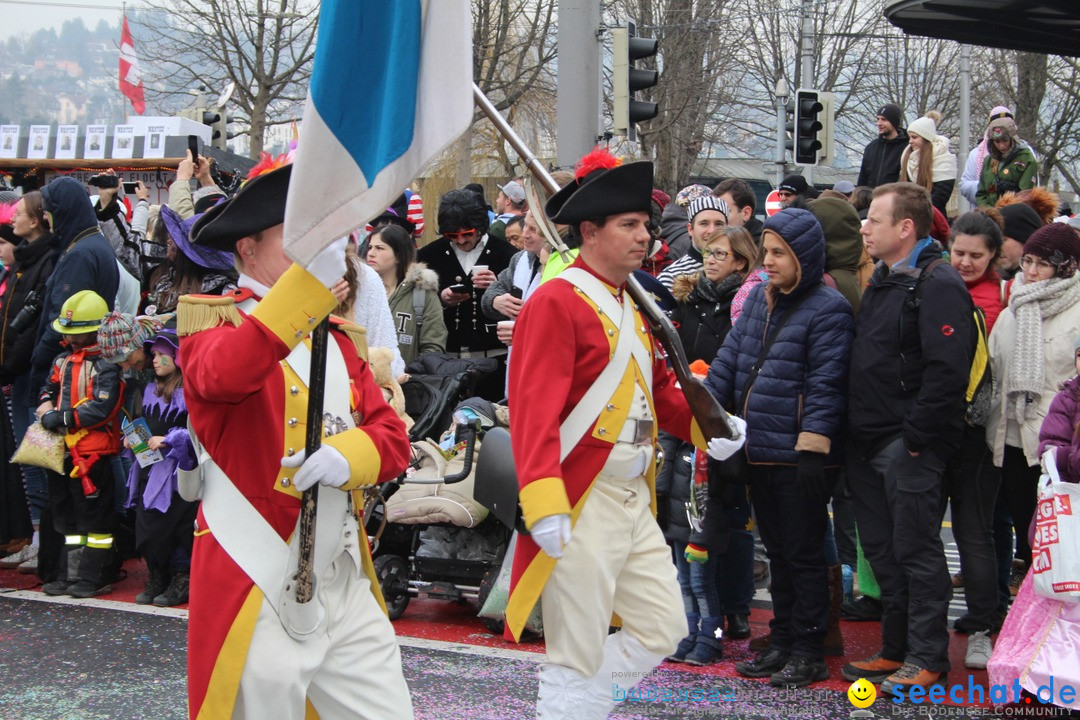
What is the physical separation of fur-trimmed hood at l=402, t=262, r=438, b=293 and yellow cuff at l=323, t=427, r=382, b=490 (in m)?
5.12

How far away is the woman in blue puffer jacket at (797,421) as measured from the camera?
5.83 metres

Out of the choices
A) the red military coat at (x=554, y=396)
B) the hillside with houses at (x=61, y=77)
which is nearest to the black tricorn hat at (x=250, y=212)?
the red military coat at (x=554, y=396)

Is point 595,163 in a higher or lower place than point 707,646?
higher

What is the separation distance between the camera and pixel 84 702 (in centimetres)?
572

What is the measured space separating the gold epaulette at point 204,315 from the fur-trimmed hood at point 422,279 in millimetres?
5113

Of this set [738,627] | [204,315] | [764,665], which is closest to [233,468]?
[204,315]

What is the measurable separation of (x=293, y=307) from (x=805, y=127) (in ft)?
46.7

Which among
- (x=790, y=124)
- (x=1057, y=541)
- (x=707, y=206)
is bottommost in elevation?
(x=1057, y=541)

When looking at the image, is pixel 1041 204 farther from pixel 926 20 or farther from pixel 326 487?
pixel 326 487

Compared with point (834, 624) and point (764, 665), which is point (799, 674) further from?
point (834, 624)

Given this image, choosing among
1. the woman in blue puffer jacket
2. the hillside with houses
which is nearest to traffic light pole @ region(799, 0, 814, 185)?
the woman in blue puffer jacket

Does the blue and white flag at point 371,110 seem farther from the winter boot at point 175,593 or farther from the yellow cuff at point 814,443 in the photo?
the winter boot at point 175,593

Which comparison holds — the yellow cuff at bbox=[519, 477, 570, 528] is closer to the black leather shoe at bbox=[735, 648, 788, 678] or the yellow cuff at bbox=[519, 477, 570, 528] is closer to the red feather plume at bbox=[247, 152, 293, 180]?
the red feather plume at bbox=[247, 152, 293, 180]

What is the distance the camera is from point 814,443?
18.8 ft
